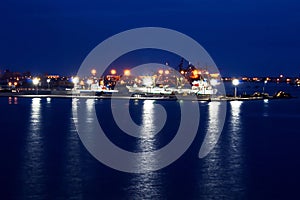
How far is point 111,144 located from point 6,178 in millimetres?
3796

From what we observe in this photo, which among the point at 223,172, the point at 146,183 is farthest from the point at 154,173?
the point at 223,172

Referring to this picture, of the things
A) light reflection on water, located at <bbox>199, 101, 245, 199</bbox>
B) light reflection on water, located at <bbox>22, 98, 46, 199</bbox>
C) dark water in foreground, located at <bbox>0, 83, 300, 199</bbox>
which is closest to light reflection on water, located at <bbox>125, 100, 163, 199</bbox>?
dark water in foreground, located at <bbox>0, 83, 300, 199</bbox>

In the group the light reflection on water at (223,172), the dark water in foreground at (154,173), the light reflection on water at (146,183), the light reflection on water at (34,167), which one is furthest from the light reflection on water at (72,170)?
the light reflection on water at (223,172)

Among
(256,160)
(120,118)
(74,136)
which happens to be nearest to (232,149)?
(256,160)

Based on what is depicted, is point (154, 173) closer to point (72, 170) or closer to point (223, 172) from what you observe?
point (223, 172)

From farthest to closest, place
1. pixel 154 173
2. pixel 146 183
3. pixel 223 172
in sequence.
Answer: pixel 223 172 → pixel 154 173 → pixel 146 183

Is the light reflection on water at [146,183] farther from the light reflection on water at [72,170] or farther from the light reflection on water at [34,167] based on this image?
the light reflection on water at [34,167]

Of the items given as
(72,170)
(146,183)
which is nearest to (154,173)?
(146,183)

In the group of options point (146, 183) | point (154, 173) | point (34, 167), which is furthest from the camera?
point (34, 167)

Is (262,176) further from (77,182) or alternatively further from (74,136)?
(74,136)

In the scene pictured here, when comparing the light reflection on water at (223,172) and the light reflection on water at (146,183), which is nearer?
the light reflection on water at (146,183)

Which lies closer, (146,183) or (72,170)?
(146,183)

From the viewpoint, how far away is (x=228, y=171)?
7637mm

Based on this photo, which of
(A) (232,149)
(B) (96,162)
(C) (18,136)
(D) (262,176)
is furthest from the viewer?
(C) (18,136)
